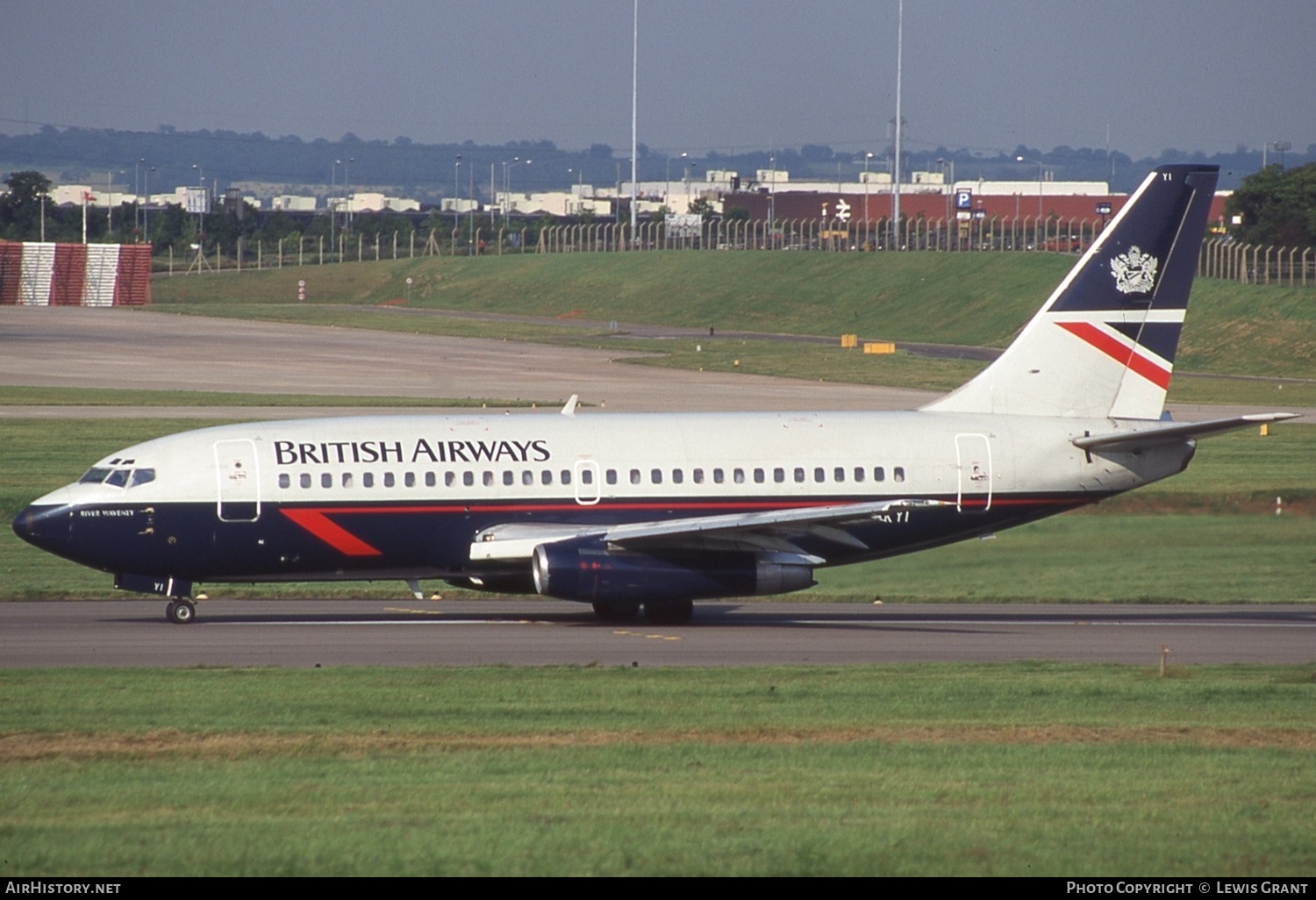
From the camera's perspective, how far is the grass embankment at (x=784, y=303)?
315 feet

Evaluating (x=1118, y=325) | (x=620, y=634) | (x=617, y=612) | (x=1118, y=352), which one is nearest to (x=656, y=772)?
(x=620, y=634)

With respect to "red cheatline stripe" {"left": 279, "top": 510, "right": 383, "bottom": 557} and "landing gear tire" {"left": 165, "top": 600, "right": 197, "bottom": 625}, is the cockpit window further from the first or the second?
"red cheatline stripe" {"left": 279, "top": 510, "right": 383, "bottom": 557}

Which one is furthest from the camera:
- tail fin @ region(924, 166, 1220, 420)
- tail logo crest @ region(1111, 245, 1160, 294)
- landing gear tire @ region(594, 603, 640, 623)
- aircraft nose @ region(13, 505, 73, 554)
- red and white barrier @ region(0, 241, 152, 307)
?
red and white barrier @ region(0, 241, 152, 307)

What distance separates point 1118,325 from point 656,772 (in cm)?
1941

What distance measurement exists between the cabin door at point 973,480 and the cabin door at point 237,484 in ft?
41.1

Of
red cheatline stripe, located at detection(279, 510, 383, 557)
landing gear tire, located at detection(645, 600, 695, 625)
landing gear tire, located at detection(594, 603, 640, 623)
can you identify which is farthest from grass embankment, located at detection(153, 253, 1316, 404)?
red cheatline stripe, located at detection(279, 510, 383, 557)

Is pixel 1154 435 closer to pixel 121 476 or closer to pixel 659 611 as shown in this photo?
pixel 659 611

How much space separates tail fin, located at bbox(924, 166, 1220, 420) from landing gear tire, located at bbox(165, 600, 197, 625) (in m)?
14.3

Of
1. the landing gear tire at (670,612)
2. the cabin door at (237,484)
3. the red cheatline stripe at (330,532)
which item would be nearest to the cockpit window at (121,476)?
the cabin door at (237,484)

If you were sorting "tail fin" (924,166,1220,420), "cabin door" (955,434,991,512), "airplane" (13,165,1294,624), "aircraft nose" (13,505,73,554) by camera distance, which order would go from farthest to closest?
"tail fin" (924,166,1220,420), "cabin door" (955,434,991,512), "airplane" (13,165,1294,624), "aircraft nose" (13,505,73,554)

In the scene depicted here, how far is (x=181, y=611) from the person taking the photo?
29531 millimetres

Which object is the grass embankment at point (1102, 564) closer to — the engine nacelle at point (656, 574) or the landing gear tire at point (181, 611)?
the engine nacelle at point (656, 574)

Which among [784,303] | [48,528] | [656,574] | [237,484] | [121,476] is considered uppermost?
[121,476]

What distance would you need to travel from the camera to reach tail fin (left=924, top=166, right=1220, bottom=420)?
3266 centimetres
